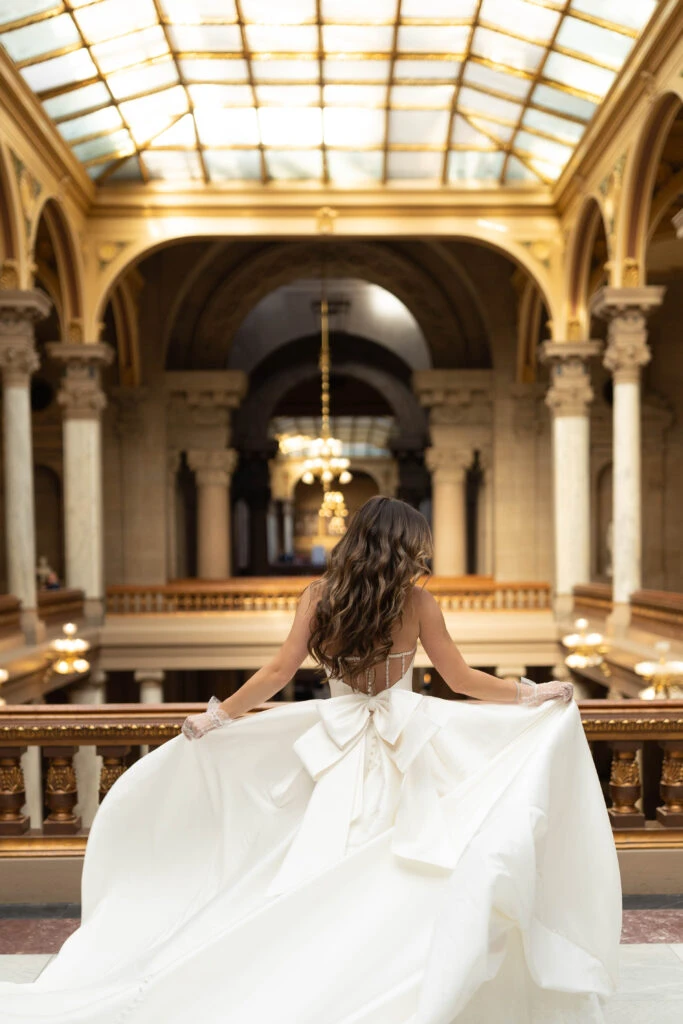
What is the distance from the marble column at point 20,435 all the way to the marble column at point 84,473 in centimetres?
252

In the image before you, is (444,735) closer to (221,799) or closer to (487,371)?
(221,799)

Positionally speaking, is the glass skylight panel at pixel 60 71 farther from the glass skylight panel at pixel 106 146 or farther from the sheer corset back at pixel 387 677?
the sheer corset back at pixel 387 677

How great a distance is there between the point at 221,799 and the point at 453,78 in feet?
39.3

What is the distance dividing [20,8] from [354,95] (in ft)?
15.0

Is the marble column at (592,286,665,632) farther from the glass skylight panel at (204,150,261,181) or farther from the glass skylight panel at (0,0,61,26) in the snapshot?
the glass skylight panel at (0,0,61,26)

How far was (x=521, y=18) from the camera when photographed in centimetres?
1144

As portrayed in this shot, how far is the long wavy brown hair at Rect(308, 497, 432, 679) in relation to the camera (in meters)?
2.90

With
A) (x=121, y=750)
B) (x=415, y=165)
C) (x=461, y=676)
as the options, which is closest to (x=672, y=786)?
(x=461, y=676)

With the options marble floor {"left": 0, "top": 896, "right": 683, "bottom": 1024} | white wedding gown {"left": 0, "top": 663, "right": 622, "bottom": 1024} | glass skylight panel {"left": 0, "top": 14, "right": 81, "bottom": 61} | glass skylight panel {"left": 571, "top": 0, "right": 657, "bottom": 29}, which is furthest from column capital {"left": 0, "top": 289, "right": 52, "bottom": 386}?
white wedding gown {"left": 0, "top": 663, "right": 622, "bottom": 1024}

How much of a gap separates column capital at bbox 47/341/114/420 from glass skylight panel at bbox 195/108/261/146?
334cm

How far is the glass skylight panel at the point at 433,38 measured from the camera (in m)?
12.1

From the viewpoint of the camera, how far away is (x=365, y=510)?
9.73 feet

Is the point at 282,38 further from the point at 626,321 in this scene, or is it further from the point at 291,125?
the point at 626,321

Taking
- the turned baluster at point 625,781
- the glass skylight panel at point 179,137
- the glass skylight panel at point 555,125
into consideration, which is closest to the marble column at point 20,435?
the glass skylight panel at point 179,137
